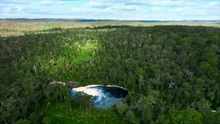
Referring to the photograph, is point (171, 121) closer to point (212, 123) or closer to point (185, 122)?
point (185, 122)

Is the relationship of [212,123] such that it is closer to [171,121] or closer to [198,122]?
[198,122]

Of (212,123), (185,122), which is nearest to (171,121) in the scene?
(185,122)

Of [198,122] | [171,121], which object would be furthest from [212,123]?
[171,121]
